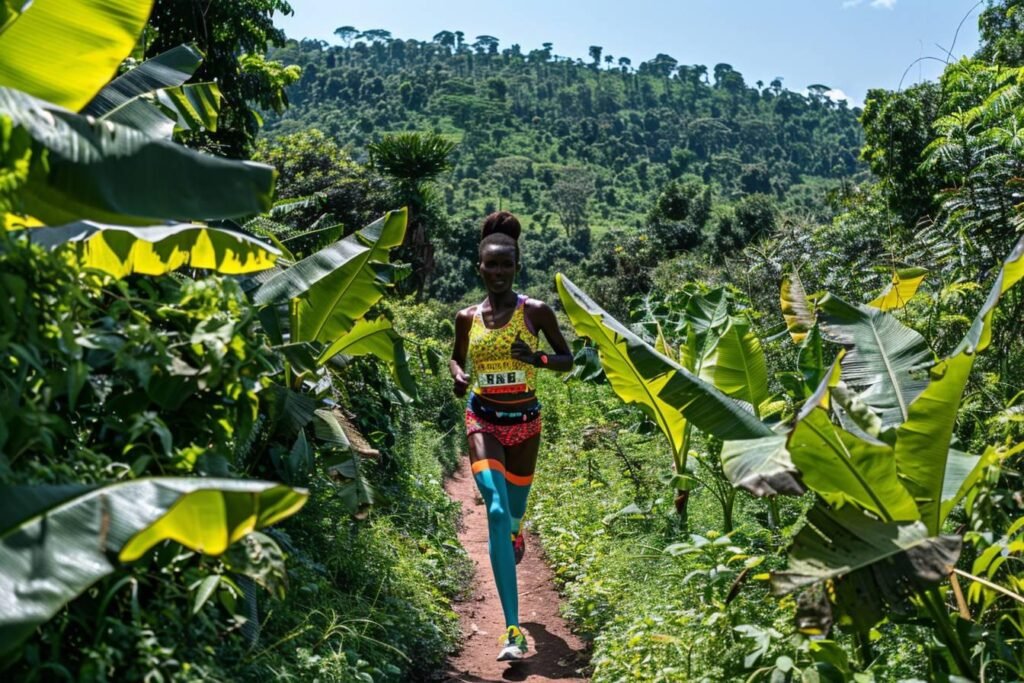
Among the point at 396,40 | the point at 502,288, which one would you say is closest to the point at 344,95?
the point at 396,40

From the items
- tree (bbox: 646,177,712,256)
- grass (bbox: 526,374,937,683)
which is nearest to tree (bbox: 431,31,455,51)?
tree (bbox: 646,177,712,256)

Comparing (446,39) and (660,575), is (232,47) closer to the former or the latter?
(660,575)

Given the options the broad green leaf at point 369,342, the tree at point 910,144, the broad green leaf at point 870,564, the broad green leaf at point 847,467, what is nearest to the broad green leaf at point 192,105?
the broad green leaf at point 369,342

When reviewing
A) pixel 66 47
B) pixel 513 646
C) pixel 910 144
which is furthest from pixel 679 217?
pixel 66 47

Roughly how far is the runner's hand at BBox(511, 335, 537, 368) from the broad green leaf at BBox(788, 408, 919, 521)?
2.40 meters

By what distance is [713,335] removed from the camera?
630cm

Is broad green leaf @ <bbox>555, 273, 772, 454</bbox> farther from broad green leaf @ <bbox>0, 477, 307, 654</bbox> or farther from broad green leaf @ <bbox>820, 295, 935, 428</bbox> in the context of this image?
broad green leaf @ <bbox>0, 477, 307, 654</bbox>

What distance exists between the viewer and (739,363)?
5.00 m

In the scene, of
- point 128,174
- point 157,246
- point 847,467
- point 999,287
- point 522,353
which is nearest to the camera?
point 128,174

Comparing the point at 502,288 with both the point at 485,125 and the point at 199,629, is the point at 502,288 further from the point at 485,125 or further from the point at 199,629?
the point at 485,125

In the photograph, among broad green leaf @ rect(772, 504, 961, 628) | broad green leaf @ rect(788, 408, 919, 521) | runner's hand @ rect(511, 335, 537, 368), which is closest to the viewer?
broad green leaf @ rect(772, 504, 961, 628)

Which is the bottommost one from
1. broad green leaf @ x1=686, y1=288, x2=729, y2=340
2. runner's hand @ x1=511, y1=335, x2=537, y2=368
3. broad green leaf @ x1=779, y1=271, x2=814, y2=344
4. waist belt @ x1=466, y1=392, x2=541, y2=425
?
waist belt @ x1=466, y1=392, x2=541, y2=425

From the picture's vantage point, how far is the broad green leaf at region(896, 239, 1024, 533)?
363 cm

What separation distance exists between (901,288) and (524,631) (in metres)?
3.18
